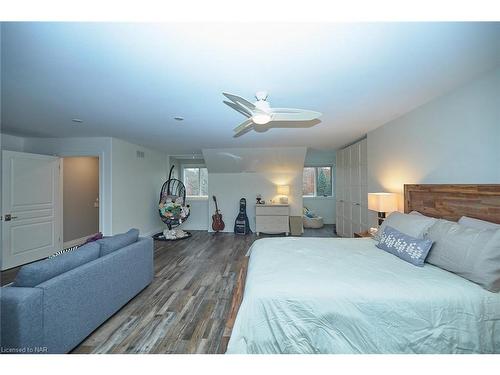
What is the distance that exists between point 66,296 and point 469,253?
3087 millimetres

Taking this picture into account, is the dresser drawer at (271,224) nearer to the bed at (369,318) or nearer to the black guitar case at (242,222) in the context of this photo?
the black guitar case at (242,222)

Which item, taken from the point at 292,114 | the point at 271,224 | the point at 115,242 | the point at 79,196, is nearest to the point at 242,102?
the point at 292,114

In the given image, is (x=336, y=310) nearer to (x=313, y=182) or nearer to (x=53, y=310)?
(x=53, y=310)

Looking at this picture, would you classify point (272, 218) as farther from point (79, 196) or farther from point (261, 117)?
point (79, 196)

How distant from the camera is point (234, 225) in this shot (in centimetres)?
593

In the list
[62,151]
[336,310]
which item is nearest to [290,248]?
[336,310]

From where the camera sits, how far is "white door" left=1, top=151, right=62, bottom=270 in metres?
3.29

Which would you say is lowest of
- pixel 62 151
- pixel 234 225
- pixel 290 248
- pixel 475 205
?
pixel 234 225

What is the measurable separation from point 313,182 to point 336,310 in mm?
6240

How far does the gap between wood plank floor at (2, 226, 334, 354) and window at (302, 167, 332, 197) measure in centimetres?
435

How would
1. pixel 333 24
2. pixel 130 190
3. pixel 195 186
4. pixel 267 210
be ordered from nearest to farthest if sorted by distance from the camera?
pixel 333 24
pixel 130 190
pixel 267 210
pixel 195 186

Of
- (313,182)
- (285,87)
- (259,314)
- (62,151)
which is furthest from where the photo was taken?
(313,182)

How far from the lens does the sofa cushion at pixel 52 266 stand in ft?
4.74

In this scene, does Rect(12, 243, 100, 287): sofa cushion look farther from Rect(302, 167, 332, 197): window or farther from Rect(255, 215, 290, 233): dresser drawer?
Rect(302, 167, 332, 197): window
